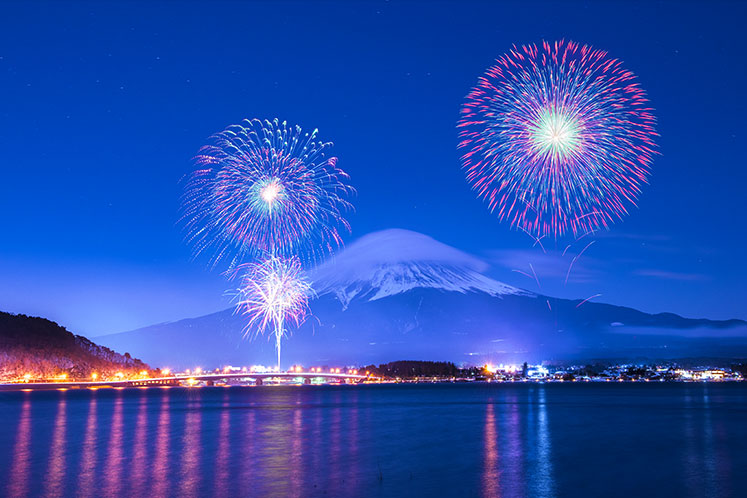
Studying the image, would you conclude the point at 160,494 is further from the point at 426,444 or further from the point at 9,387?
the point at 9,387

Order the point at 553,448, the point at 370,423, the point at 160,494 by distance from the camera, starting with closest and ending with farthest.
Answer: the point at 160,494, the point at 553,448, the point at 370,423

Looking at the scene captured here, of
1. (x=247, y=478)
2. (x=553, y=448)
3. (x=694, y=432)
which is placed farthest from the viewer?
(x=694, y=432)

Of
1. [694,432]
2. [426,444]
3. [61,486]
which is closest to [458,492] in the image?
[61,486]

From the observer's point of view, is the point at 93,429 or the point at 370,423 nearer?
the point at 93,429

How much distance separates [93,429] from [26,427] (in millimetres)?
6451

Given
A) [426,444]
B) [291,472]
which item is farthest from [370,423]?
[291,472]

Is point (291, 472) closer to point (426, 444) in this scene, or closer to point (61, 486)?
point (61, 486)

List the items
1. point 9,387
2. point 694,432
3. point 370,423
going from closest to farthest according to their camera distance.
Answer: point 694,432 → point 370,423 → point 9,387

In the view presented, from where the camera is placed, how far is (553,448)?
46844 mm

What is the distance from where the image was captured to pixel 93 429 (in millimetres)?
60375

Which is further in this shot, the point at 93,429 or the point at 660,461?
the point at 93,429

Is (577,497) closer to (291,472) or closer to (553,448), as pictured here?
(291,472)

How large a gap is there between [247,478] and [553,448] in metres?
22.9

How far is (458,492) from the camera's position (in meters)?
29.0
